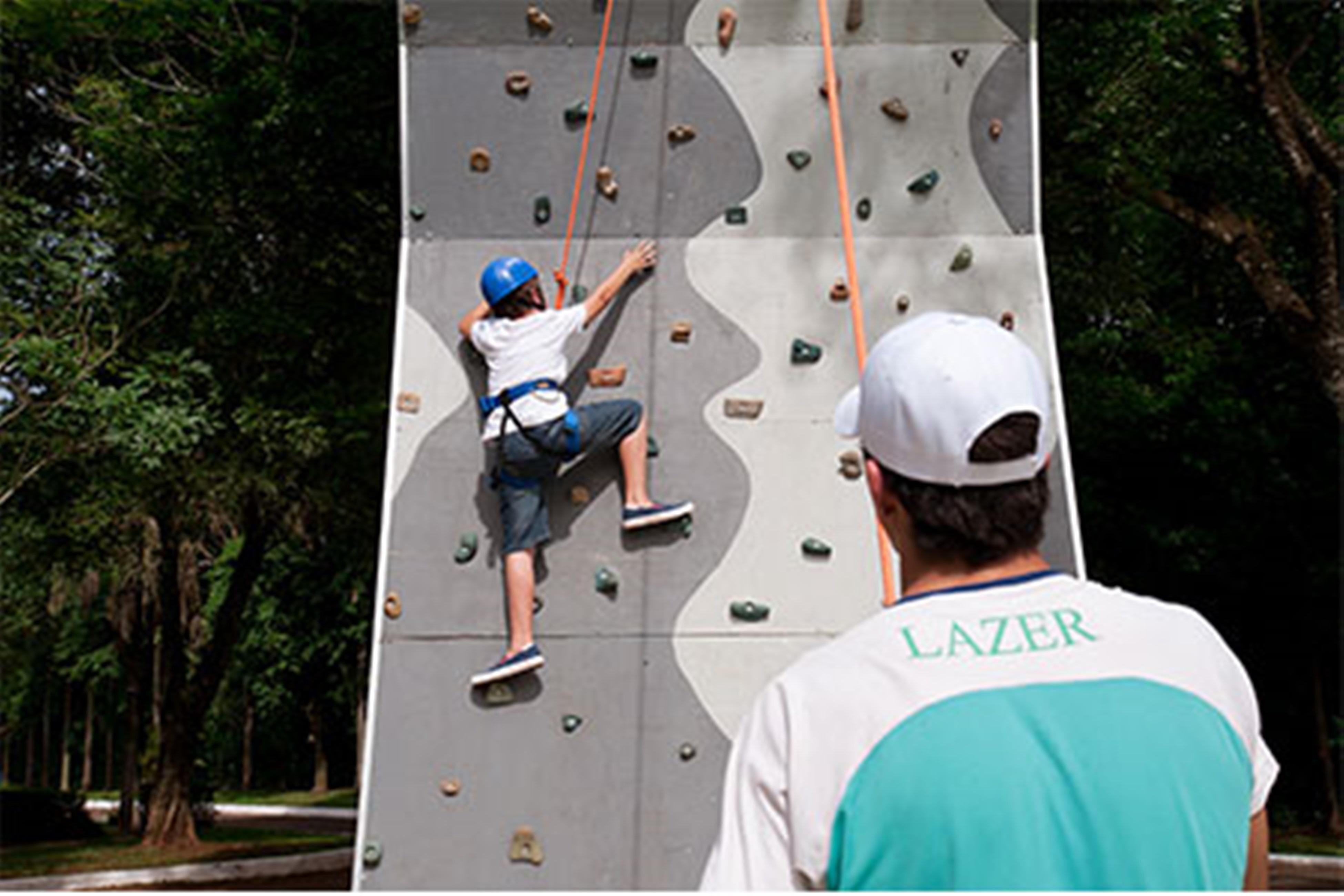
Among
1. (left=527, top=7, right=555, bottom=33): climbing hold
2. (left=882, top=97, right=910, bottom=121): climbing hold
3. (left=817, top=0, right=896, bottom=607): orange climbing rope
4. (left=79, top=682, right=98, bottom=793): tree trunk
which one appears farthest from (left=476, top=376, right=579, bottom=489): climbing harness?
(left=79, top=682, right=98, bottom=793): tree trunk

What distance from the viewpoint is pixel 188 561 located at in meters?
17.4

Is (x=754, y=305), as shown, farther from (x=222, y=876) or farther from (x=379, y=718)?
(x=222, y=876)

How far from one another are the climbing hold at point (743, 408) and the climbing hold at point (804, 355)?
0.23 meters

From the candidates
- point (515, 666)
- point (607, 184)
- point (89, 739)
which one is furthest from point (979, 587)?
point (89, 739)

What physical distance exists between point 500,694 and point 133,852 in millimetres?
12562

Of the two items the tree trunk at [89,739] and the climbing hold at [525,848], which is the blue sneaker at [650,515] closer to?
the climbing hold at [525,848]

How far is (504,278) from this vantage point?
5.37 m

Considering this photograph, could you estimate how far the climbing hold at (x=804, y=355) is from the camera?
18.6 ft

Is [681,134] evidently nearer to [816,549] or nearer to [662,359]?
[662,359]

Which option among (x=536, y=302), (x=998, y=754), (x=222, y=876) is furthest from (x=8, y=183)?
(x=998, y=754)

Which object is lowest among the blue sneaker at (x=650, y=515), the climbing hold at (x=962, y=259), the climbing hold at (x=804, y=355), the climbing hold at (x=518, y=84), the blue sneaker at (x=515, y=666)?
the blue sneaker at (x=515, y=666)

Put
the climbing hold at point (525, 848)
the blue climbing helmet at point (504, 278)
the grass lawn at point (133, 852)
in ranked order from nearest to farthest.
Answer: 1. the climbing hold at point (525, 848)
2. the blue climbing helmet at point (504, 278)
3. the grass lawn at point (133, 852)

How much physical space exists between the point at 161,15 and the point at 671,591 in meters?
7.75

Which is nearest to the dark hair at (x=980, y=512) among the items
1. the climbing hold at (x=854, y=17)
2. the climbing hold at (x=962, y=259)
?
the climbing hold at (x=962, y=259)
